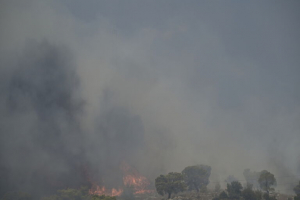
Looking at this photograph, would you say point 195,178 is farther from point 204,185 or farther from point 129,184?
point 129,184

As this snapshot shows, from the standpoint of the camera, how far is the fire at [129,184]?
396 feet

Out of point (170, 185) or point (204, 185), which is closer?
point (170, 185)

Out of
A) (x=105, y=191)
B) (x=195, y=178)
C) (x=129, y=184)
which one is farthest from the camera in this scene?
(x=129, y=184)

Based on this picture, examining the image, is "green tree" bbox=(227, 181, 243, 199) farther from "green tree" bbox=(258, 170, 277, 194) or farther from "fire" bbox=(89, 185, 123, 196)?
"fire" bbox=(89, 185, 123, 196)

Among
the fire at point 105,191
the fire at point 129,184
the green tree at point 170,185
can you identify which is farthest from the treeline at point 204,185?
the fire at point 105,191

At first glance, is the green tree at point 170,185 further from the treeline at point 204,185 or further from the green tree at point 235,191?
the green tree at point 235,191

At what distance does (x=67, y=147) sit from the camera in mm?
133625

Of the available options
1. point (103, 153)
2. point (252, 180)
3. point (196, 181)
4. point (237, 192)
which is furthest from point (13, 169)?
point (252, 180)

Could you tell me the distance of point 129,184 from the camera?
130m

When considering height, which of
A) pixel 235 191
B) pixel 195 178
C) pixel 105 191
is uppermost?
pixel 105 191

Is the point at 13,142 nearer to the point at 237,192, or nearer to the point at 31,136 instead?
the point at 31,136

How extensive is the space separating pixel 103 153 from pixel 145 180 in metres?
38.2

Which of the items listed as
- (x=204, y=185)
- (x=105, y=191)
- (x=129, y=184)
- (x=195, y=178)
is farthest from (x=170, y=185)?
(x=105, y=191)

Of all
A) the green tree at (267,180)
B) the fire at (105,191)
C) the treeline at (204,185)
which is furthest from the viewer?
the fire at (105,191)
